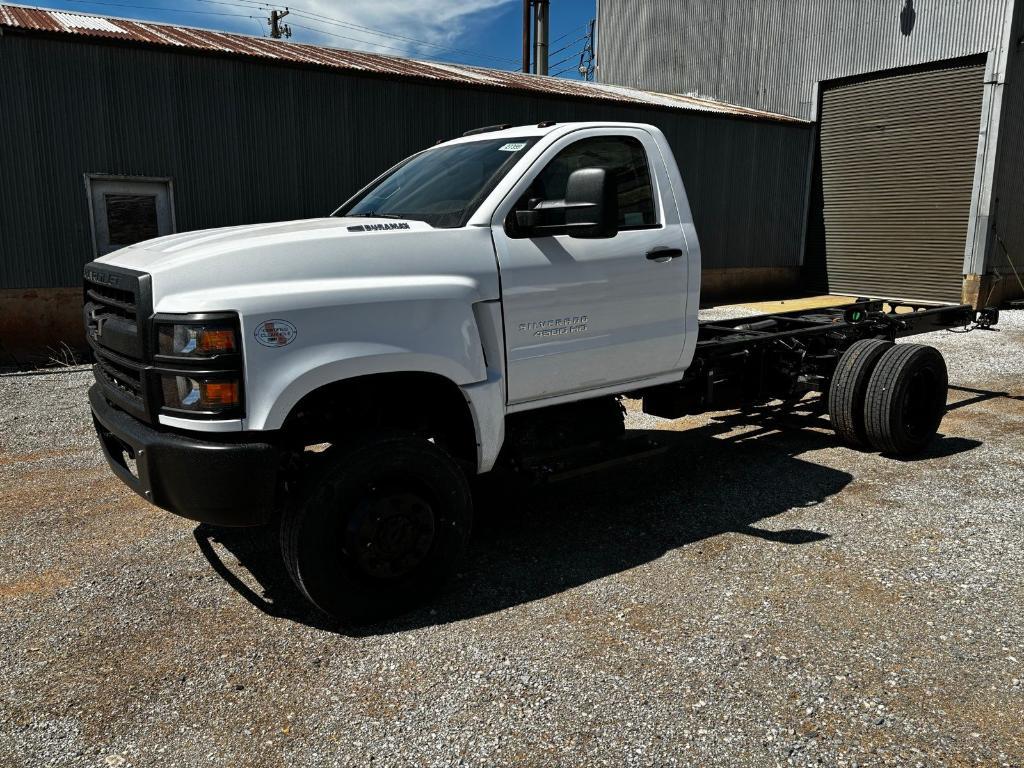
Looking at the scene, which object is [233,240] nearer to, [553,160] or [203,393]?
[203,393]

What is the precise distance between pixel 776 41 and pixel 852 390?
15964 millimetres

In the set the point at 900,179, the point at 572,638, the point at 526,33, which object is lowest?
the point at 572,638

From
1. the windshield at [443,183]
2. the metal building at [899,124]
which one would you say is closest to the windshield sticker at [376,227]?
the windshield at [443,183]

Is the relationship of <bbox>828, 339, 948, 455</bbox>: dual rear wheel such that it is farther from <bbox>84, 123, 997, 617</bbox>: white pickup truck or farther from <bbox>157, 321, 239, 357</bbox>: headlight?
<bbox>157, 321, 239, 357</bbox>: headlight

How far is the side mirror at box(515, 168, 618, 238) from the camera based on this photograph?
3863mm

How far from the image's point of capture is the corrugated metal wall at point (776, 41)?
15742 mm

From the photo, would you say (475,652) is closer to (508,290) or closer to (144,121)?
(508,290)

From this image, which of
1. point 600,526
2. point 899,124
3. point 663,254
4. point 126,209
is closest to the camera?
point 663,254

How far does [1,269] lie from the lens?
10398 mm

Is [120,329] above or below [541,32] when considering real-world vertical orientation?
below

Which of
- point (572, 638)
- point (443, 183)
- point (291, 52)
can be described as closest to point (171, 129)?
point (291, 52)

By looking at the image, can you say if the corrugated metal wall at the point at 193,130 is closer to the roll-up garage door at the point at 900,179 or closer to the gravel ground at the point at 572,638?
the gravel ground at the point at 572,638

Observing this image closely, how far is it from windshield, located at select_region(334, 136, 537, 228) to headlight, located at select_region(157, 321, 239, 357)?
1.28m

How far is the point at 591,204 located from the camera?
12.6 feet
